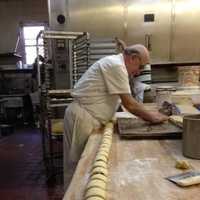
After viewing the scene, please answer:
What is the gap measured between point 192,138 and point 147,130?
1.20 feet

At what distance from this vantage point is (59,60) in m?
3.54

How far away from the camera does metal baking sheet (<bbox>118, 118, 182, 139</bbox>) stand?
45.0 inches

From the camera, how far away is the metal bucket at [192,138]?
2.84 feet

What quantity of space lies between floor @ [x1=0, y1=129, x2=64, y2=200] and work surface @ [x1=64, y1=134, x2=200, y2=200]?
1.79m

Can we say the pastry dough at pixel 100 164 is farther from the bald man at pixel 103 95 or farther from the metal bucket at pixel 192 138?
the bald man at pixel 103 95

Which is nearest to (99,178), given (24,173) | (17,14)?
(24,173)

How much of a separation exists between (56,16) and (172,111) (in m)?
2.41

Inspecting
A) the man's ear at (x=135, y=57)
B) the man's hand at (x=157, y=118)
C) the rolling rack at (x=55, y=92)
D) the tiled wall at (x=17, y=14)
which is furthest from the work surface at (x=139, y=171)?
the tiled wall at (x=17, y=14)

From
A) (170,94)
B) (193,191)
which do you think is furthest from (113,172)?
(170,94)

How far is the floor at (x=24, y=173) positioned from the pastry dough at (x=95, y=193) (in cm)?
208

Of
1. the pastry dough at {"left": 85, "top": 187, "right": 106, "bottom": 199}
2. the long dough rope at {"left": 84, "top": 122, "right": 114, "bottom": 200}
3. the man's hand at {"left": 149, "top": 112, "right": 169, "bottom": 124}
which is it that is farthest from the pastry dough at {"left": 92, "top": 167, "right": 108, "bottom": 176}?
the man's hand at {"left": 149, "top": 112, "right": 169, "bottom": 124}

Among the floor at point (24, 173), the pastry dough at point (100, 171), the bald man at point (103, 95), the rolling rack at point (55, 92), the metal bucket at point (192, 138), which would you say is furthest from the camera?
the rolling rack at point (55, 92)

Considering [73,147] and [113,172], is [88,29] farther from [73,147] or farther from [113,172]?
[113,172]

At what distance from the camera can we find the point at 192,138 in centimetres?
87
